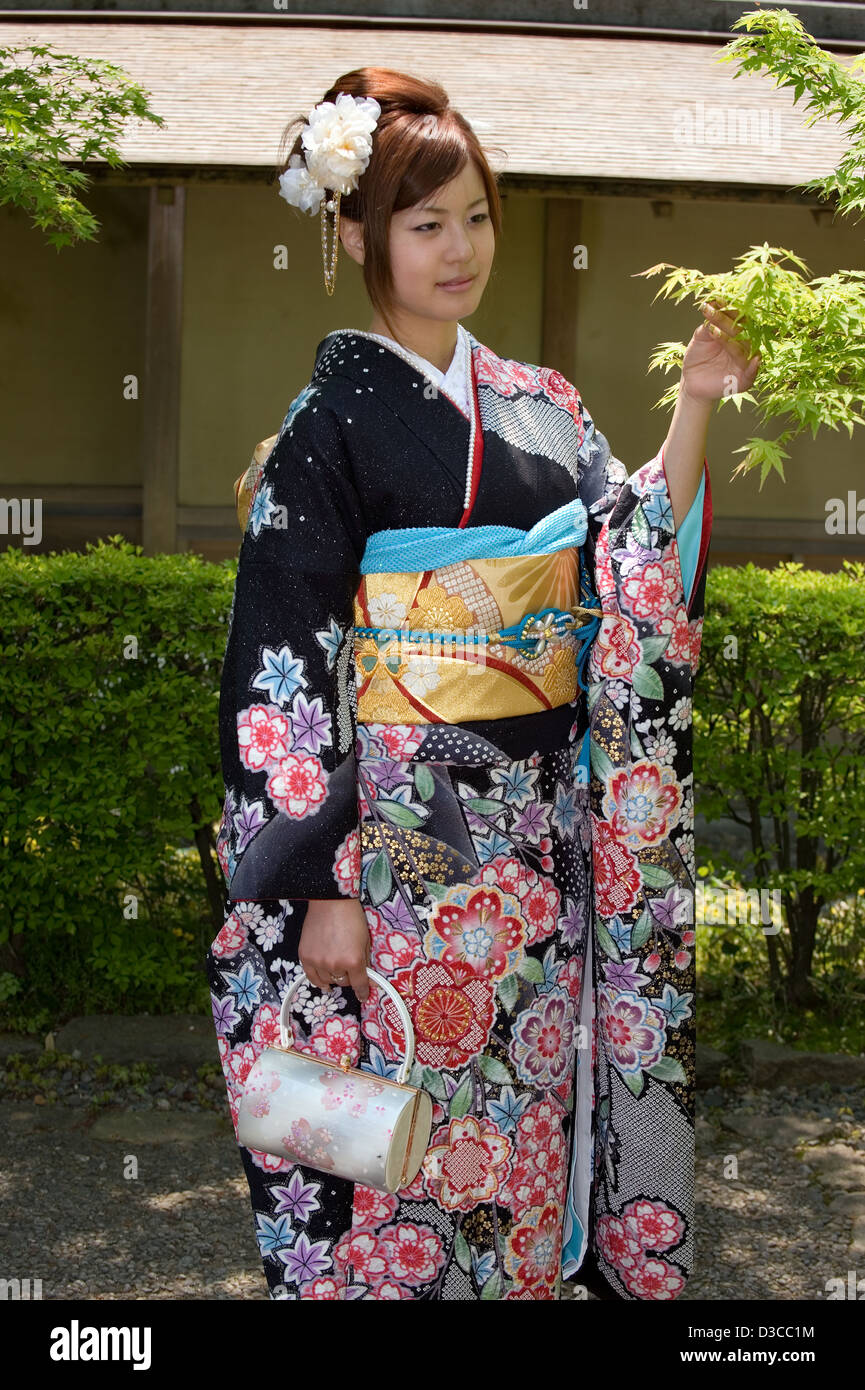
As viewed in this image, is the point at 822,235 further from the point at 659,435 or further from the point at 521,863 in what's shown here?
the point at 521,863

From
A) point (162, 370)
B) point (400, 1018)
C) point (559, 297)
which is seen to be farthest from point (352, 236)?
point (559, 297)

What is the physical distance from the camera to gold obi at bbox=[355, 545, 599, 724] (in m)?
2.39

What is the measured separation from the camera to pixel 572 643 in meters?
2.59

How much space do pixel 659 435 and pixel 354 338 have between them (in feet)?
19.7

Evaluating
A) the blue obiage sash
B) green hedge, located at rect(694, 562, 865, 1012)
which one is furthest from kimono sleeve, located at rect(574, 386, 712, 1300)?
green hedge, located at rect(694, 562, 865, 1012)

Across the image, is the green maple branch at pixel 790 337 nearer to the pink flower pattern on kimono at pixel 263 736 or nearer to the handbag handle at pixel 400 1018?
the pink flower pattern on kimono at pixel 263 736

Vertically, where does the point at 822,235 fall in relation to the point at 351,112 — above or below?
above

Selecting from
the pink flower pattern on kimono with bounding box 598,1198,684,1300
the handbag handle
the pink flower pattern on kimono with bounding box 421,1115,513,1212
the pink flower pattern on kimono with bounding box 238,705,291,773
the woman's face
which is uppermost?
the woman's face

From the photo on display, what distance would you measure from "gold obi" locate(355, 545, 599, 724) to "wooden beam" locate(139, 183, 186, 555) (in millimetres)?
5538

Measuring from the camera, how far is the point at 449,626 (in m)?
2.39

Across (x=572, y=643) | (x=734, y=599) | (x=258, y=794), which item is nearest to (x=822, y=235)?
(x=734, y=599)

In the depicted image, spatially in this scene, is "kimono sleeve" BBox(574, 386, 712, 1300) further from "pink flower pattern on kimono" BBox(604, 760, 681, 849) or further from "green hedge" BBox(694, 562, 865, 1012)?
"green hedge" BBox(694, 562, 865, 1012)

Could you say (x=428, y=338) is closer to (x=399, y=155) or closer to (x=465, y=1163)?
(x=399, y=155)

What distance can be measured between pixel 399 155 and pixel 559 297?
5836mm
